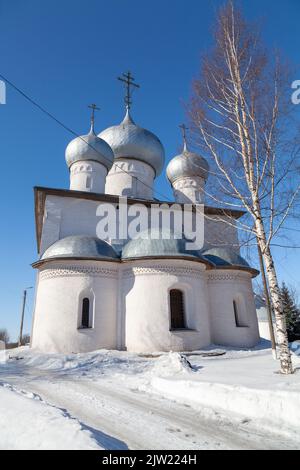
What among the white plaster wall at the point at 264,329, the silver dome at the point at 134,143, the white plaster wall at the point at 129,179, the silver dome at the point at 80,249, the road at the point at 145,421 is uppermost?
the silver dome at the point at 134,143

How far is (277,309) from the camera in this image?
6.15 metres

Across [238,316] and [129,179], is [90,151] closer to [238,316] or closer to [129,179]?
[129,179]

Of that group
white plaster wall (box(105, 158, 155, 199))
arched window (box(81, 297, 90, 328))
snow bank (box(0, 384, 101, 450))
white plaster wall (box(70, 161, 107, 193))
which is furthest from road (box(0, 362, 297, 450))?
white plaster wall (box(105, 158, 155, 199))

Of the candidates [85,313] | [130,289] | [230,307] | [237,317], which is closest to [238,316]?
[237,317]

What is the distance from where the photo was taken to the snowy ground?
2908mm

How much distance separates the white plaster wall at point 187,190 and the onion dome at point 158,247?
6558 mm

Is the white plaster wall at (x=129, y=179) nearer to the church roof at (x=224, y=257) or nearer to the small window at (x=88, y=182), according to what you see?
the small window at (x=88, y=182)

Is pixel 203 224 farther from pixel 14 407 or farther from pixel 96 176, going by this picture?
pixel 14 407

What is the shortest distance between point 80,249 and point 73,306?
2.23 meters

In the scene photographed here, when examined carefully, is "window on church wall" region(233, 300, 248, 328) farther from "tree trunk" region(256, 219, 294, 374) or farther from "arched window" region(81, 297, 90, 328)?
"tree trunk" region(256, 219, 294, 374)

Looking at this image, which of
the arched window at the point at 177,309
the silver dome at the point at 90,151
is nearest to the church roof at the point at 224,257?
the arched window at the point at 177,309

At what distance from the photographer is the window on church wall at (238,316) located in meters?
13.5
